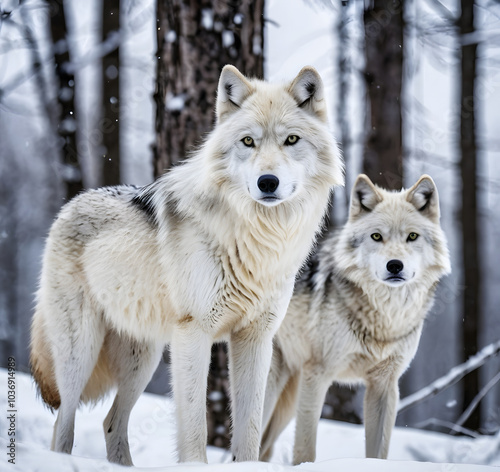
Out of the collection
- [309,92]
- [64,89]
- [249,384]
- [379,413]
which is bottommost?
[379,413]

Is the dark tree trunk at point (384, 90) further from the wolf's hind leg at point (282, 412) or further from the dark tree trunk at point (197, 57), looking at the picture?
the wolf's hind leg at point (282, 412)

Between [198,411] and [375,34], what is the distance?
506cm

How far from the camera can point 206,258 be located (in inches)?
122

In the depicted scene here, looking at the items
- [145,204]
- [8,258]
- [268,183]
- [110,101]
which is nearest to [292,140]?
[268,183]

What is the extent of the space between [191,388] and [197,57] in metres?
2.89

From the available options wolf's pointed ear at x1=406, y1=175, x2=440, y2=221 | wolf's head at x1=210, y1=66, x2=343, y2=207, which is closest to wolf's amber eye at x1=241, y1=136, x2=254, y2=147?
wolf's head at x1=210, y1=66, x2=343, y2=207

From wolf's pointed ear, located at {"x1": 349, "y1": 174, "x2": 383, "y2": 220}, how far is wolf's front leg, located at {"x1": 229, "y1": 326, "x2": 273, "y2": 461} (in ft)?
5.17

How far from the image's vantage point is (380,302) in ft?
13.8

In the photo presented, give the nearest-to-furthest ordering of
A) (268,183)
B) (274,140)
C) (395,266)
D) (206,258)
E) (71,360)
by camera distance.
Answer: (268,183), (274,140), (206,258), (71,360), (395,266)

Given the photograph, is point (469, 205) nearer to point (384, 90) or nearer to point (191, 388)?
point (384, 90)

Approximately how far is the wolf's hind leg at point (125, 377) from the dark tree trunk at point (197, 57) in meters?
1.65

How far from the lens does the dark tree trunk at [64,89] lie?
6824 millimetres

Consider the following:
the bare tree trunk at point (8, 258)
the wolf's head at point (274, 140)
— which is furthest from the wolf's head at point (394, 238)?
the bare tree trunk at point (8, 258)

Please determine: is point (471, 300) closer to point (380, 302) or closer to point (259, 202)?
point (380, 302)
